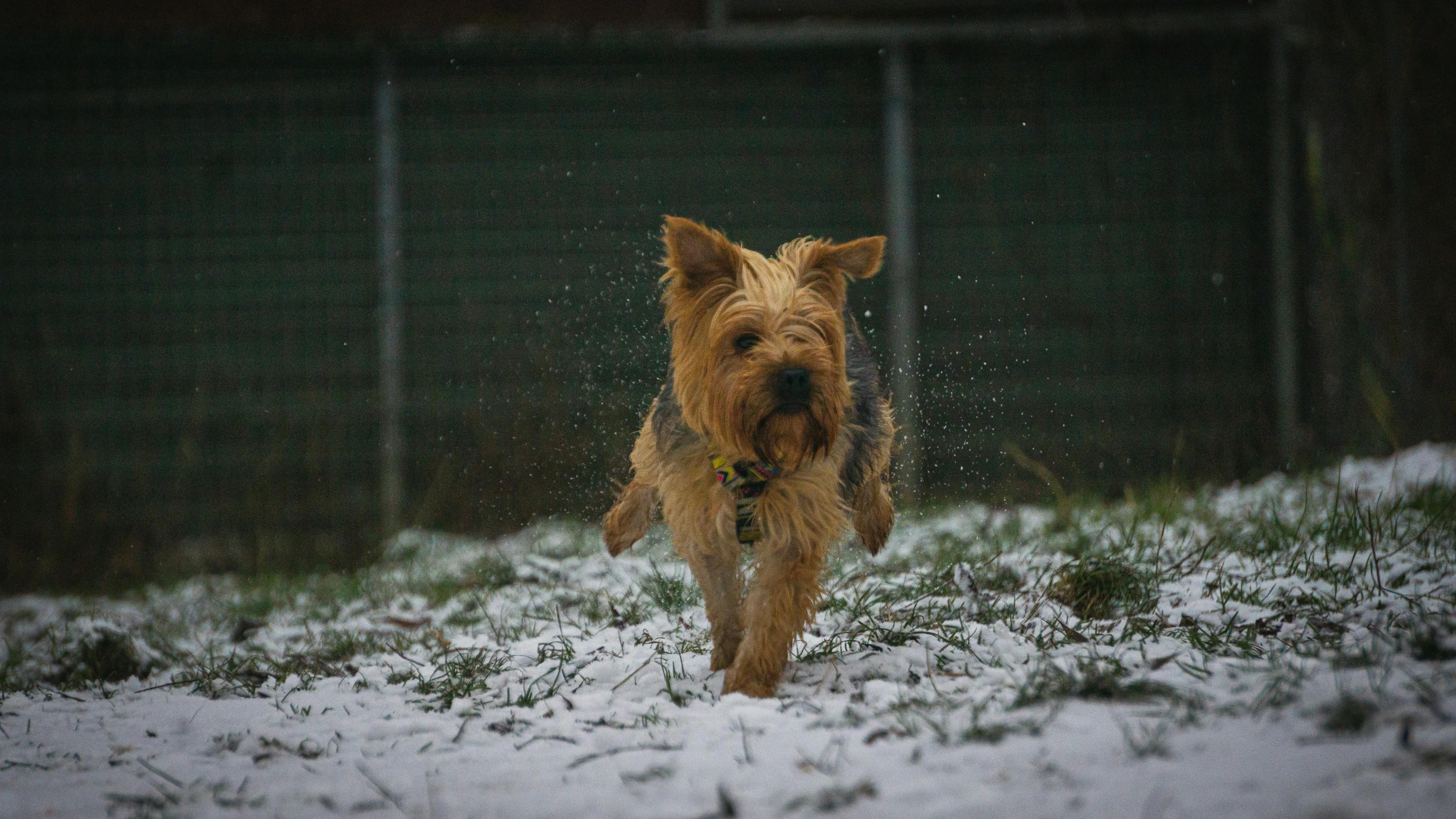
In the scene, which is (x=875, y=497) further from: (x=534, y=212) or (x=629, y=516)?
(x=534, y=212)

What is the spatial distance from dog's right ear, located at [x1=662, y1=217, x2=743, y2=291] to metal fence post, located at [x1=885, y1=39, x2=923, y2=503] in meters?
4.62

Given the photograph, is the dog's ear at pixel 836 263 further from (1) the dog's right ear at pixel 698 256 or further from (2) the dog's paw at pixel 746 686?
(2) the dog's paw at pixel 746 686

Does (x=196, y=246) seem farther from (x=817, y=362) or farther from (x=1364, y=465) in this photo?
(x=1364, y=465)

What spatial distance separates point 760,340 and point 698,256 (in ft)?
1.21

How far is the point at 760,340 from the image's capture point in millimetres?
3258

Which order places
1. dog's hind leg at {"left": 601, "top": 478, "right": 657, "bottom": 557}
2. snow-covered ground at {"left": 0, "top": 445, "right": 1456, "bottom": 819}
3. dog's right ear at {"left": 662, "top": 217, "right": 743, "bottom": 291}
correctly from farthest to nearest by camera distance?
1. dog's hind leg at {"left": 601, "top": 478, "right": 657, "bottom": 557}
2. dog's right ear at {"left": 662, "top": 217, "right": 743, "bottom": 291}
3. snow-covered ground at {"left": 0, "top": 445, "right": 1456, "bottom": 819}

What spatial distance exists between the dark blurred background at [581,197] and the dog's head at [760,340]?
14.4 feet

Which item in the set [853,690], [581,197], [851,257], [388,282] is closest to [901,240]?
[581,197]

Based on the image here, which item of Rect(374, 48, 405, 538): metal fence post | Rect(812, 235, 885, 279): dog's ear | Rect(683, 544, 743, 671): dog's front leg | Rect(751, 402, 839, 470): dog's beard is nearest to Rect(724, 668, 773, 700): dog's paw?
Rect(683, 544, 743, 671): dog's front leg

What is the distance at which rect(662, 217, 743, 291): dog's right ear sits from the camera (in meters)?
3.30

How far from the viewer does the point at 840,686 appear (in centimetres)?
308

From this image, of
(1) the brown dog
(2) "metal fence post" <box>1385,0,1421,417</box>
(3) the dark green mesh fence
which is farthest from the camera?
(3) the dark green mesh fence

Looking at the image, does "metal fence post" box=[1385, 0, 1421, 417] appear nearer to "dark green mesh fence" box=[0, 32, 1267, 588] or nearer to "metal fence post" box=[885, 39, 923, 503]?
"dark green mesh fence" box=[0, 32, 1267, 588]

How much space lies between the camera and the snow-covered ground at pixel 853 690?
2.09m
